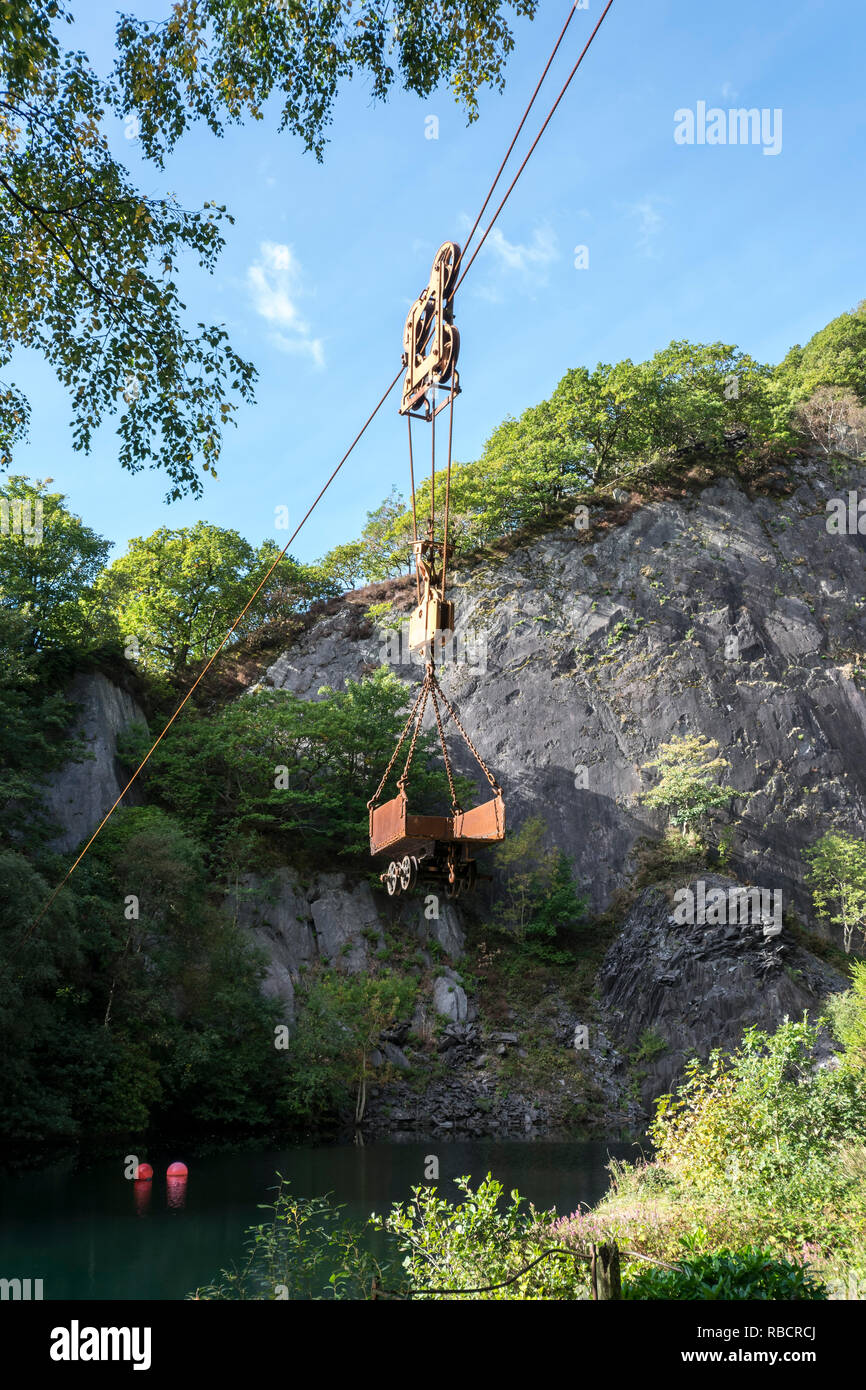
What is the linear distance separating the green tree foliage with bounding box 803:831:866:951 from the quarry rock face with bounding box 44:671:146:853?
19.2 m

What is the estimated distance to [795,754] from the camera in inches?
1151

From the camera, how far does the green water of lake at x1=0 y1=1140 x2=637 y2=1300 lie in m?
9.66

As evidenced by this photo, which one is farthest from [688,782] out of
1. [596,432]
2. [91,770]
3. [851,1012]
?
[91,770]

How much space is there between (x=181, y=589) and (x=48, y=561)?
7342mm

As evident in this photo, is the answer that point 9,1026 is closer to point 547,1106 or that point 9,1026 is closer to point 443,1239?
point 443,1239

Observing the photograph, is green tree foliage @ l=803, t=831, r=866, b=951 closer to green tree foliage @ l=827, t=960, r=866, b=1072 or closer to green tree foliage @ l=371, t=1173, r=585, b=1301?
green tree foliage @ l=827, t=960, r=866, b=1072

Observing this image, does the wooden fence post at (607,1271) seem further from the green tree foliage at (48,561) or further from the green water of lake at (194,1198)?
the green tree foliage at (48,561)

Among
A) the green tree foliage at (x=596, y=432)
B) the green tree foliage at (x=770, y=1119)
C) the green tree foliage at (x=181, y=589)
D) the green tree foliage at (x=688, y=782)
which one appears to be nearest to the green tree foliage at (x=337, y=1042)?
the green tree foliage at (x=688, y=782)

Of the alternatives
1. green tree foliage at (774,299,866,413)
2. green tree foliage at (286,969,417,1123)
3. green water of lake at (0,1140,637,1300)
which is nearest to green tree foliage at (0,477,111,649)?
green tree foliage at (286,969,417,1123)

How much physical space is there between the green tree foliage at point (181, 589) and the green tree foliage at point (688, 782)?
1424cm

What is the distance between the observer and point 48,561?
22328 mm

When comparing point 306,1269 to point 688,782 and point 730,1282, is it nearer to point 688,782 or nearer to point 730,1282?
point 730,1282
